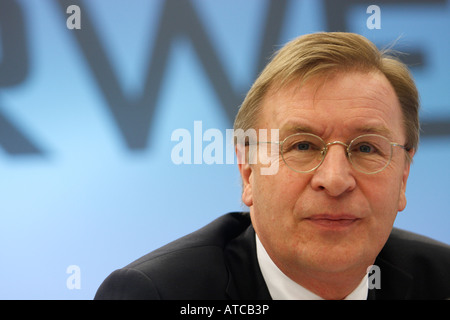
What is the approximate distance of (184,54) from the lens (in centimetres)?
259

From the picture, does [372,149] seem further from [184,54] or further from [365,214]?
[184,54]

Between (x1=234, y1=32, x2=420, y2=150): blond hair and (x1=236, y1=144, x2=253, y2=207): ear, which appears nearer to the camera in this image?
(x1=234, y1=32, x2=420, y2=150): blond hair

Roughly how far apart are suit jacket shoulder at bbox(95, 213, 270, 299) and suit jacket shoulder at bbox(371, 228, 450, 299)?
1.64ft

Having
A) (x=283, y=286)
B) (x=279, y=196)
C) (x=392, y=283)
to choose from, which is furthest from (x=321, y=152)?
(x=392, y=283)

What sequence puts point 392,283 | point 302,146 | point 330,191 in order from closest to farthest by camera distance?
point 330,191
point 302,146
point 392,283

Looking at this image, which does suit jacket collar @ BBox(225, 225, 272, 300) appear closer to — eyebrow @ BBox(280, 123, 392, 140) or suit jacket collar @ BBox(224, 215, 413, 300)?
suit jacket collar @ BBox(224, 215, 413, 300)

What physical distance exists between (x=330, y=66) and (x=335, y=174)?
13.8 inches

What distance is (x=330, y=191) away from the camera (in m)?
1.40

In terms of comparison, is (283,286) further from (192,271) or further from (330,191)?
(330,191)

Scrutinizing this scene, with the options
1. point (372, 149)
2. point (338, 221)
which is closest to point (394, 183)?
point (372, 149)

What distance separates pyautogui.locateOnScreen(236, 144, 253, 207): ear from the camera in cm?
169

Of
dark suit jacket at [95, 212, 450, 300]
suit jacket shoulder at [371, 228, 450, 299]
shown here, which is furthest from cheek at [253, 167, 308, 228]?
suit jacket shoulder at [371, 228, 450, 299]

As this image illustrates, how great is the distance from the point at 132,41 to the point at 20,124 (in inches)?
27.9
